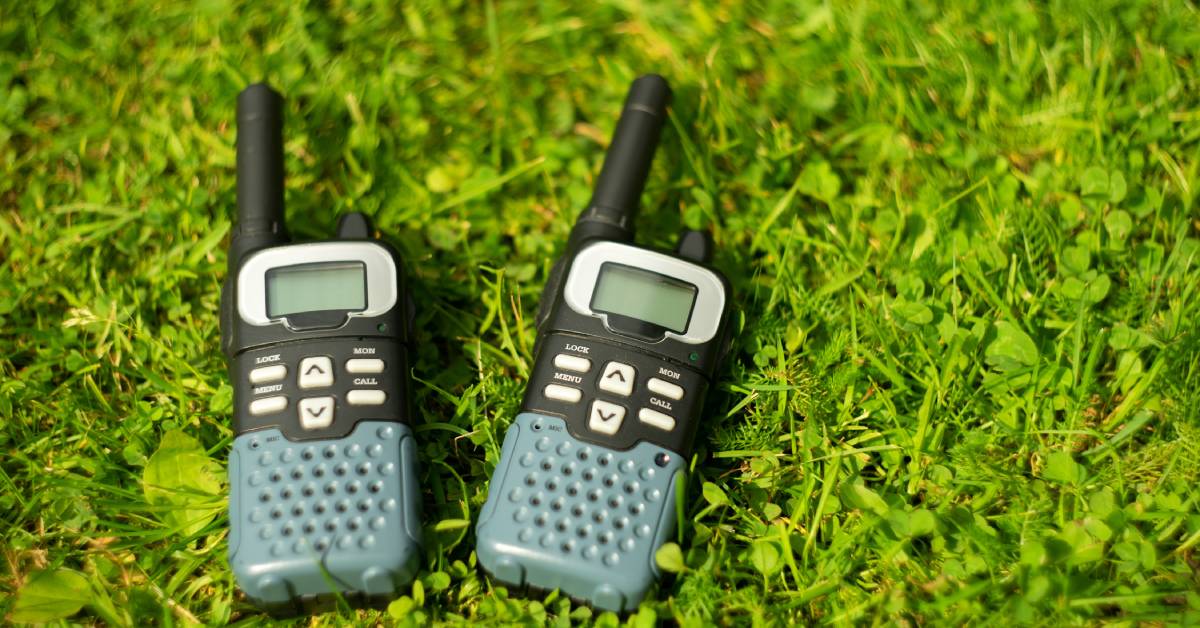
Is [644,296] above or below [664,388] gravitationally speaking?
above

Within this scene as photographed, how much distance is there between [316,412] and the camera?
2393 millimetres

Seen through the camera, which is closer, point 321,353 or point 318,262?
point 321,353

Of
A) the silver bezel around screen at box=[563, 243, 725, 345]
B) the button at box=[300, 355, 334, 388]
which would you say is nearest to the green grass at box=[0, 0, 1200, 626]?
the silver bezel around screen at box=[563, 243, 725, 345]

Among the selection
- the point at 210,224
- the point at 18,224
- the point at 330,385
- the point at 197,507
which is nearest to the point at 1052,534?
the point at 330,385

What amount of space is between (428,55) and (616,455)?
1887mm

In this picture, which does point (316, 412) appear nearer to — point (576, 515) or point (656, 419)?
point (576, 515)

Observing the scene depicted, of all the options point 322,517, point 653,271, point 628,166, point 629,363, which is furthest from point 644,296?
point 322,517

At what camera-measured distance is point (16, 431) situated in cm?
270

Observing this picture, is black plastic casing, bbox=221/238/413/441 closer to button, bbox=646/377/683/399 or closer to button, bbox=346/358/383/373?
button, bbox=346/358/383/373

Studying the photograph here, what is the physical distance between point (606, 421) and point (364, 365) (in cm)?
65

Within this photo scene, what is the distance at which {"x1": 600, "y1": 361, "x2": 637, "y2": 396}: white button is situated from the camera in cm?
245

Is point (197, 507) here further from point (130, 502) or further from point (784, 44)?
point (784, 44)

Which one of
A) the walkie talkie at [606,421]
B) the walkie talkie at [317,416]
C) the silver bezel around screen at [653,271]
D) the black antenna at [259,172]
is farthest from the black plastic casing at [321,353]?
the silver bezel around screen at [653,271]

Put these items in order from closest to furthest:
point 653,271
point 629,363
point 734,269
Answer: point 629,363, point 653,271, point 734,269
